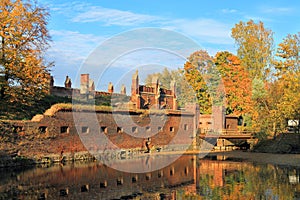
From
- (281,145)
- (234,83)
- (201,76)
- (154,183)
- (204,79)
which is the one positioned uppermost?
(201,76)

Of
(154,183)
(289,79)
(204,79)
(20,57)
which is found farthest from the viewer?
(204,79)

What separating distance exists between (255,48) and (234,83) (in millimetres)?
5192

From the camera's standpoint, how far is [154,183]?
16.2m

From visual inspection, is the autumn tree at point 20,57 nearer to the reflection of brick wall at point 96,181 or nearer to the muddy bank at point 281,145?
the reflection of brick wall at point 96,181

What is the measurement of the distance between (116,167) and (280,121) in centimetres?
1637

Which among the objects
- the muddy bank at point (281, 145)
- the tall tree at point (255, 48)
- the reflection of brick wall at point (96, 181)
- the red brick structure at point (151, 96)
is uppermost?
the tall tree at point (255, 48)

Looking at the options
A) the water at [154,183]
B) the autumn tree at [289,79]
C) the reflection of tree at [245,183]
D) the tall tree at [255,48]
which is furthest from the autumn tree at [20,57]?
A: the tall tree at [255,48]

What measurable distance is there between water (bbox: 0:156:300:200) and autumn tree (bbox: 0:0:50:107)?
576 cm

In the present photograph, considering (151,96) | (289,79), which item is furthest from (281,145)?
(151,96)

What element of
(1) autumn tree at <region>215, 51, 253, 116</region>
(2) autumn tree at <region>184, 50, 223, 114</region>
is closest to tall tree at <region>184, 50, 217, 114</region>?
(2) autumn tree at <region>184, 50, 223, 114</region>

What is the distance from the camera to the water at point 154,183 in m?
13.3

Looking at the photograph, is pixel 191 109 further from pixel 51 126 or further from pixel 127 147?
pixel 51 126

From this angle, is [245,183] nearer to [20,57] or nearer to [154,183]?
[154,183]

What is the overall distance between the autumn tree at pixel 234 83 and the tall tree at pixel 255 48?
105 cm
